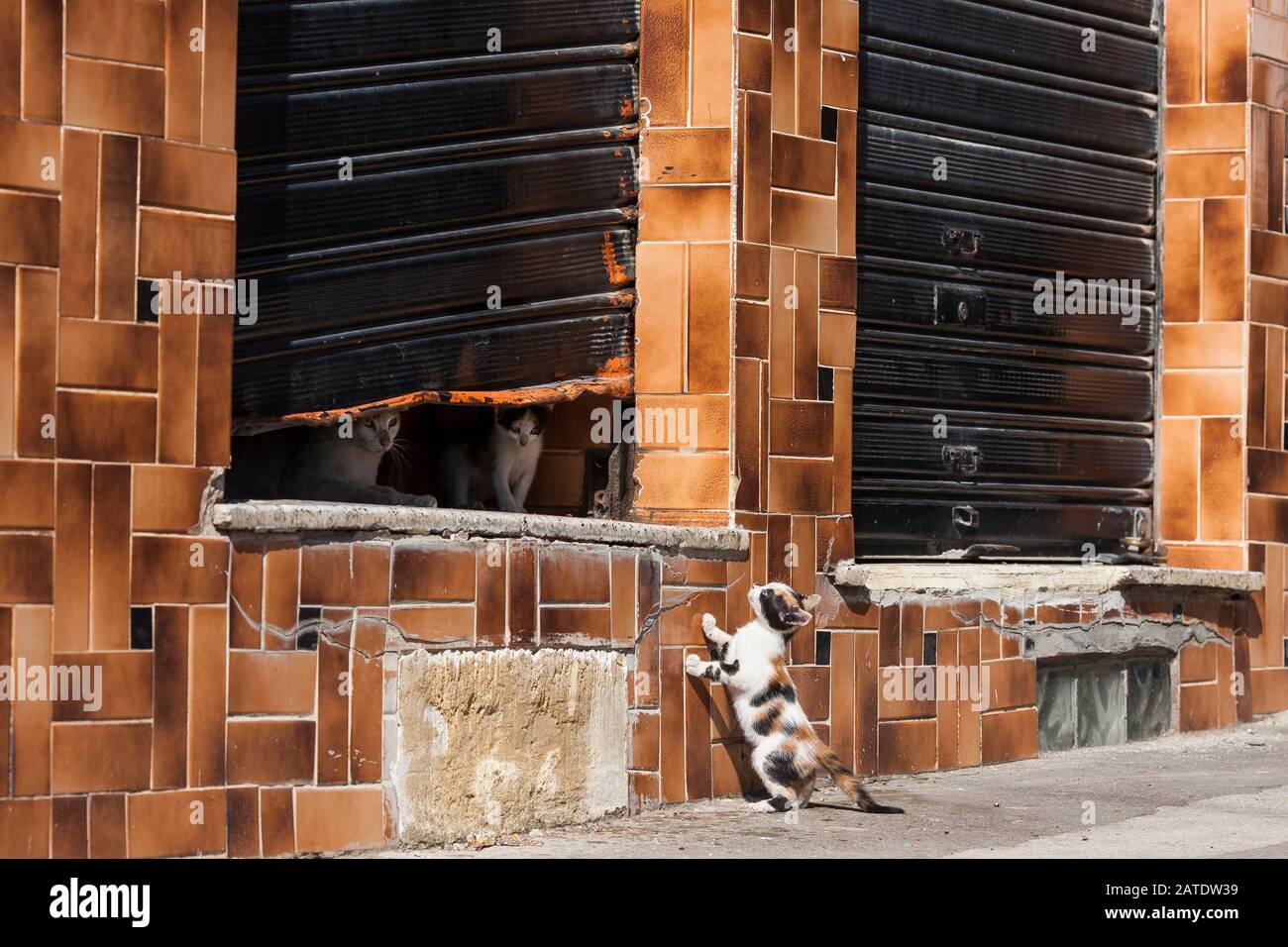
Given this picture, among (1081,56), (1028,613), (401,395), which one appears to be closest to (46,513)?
(401,395)

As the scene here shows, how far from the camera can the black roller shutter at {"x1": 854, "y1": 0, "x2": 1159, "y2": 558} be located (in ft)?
25.5

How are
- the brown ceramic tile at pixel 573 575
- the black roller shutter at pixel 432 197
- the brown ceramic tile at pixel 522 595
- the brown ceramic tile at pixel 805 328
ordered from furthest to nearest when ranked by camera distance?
1. the brown ceramic tile at pixel 805 328
2. the black roller shutter at pixel 432 197
3. the brown ceramic tile at pixel 573 575
4. the brown ceramic tile at pixel 522 595

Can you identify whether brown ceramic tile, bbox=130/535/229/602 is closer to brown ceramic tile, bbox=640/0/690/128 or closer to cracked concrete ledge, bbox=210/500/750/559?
cracked concrete ledge, bbox=210/500/750/559

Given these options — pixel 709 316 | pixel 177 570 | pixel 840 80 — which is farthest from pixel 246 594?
pixel 840 80

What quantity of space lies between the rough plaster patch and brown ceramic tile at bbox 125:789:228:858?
625mm

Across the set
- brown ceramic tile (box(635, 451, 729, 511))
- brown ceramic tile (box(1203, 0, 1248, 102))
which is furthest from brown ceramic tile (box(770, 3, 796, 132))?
brown ceramic tile (box(1203, 0, 1248, 102))

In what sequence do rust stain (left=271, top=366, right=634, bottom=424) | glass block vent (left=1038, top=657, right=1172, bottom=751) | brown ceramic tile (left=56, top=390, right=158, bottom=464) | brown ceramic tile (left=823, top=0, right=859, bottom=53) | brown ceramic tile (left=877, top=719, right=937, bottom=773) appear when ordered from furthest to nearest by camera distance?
1. glass block vent (left=1038, top=657, right=1172, bottom=751)
2. brown ceramic tile (left=877, top=719, right=937, bottom=773)
3. brown ceramic tile (left=823, top=0, right=859, bottom=53)
4. rust stain (left=271, top=366, right=634, bottom=424)
5. brown ceramic tile (left=56, top=390, right=158, bottom=464)

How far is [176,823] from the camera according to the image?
5.01m

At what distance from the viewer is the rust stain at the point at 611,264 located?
6781 mm

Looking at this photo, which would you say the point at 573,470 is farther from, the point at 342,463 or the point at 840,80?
the point at 840,80

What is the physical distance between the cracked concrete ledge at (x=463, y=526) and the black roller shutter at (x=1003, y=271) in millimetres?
1330

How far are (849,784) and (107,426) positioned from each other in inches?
119

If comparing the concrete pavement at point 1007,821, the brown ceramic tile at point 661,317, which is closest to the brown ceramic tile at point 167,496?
the concrete pavement at point 1007,821

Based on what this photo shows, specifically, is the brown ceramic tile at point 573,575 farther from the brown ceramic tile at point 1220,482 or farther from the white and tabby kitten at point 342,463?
the brown ceramic tile at point 1220,482
